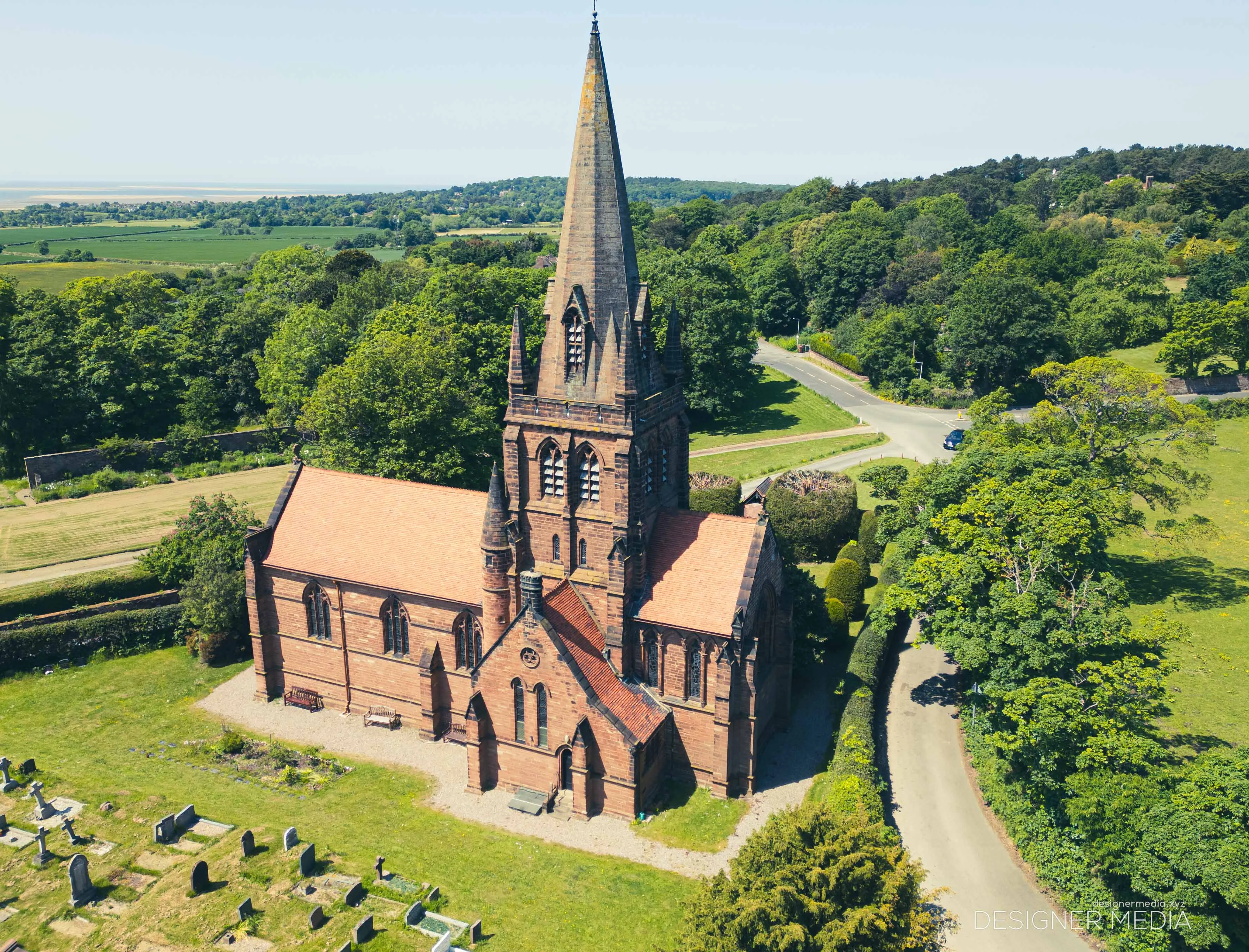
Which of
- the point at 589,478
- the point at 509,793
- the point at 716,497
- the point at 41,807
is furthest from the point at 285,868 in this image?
the point at 716,497

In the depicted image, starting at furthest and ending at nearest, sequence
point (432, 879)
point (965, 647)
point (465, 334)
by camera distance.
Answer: point (465, 334) < point (965, 647) < point (432, 879)

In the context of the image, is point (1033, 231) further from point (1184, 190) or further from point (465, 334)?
point (465, 334)

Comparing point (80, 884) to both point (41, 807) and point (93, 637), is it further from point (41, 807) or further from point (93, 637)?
point (93, 637)

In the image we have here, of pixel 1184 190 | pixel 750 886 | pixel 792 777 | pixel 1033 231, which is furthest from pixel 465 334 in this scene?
pixel 1184 190

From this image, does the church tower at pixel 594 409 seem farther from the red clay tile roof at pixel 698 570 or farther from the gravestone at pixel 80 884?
the gravestone at pixel 80 884

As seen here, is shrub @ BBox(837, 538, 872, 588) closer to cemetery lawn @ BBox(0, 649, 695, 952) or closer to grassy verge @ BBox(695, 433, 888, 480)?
grassy verge @ BBox(695, 433, 888, 480)

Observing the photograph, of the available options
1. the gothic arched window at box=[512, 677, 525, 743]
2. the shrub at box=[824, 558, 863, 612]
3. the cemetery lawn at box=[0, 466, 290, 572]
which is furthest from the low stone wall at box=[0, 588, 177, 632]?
the shrub at box=[824, 558, 863, 612]

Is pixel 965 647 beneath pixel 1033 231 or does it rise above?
beneath
